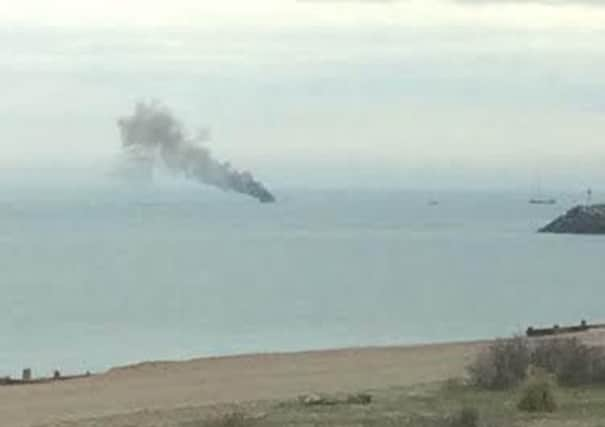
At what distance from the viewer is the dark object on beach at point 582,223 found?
15388 cm

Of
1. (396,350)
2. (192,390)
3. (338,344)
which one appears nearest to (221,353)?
(338,344)

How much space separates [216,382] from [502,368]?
7.97m

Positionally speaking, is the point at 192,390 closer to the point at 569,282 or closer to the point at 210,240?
the point at 569,282

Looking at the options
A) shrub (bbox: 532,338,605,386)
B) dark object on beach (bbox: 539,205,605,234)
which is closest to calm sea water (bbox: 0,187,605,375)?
dark object on beach (bbox: 539,205,605,234)

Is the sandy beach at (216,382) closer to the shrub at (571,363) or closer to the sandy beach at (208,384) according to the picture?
the sandy beach at (208,384)

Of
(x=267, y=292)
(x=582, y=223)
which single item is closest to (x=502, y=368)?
(x=267, y=292)

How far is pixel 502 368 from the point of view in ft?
67.6

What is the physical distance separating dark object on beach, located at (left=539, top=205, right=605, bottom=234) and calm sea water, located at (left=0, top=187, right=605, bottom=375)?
6245 mm

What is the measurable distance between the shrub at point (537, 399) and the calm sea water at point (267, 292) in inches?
1128

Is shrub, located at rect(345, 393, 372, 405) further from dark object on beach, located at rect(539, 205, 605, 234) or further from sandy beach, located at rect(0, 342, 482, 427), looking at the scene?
dark object on beach, located at rect(539, 205, 605, 234)

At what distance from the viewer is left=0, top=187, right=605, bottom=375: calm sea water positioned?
54.3m

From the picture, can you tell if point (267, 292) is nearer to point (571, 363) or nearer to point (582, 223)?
point (571, 363)

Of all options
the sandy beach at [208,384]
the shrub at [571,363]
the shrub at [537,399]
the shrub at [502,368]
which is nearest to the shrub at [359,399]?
the shrub at [502,368]

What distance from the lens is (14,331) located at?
191ft
